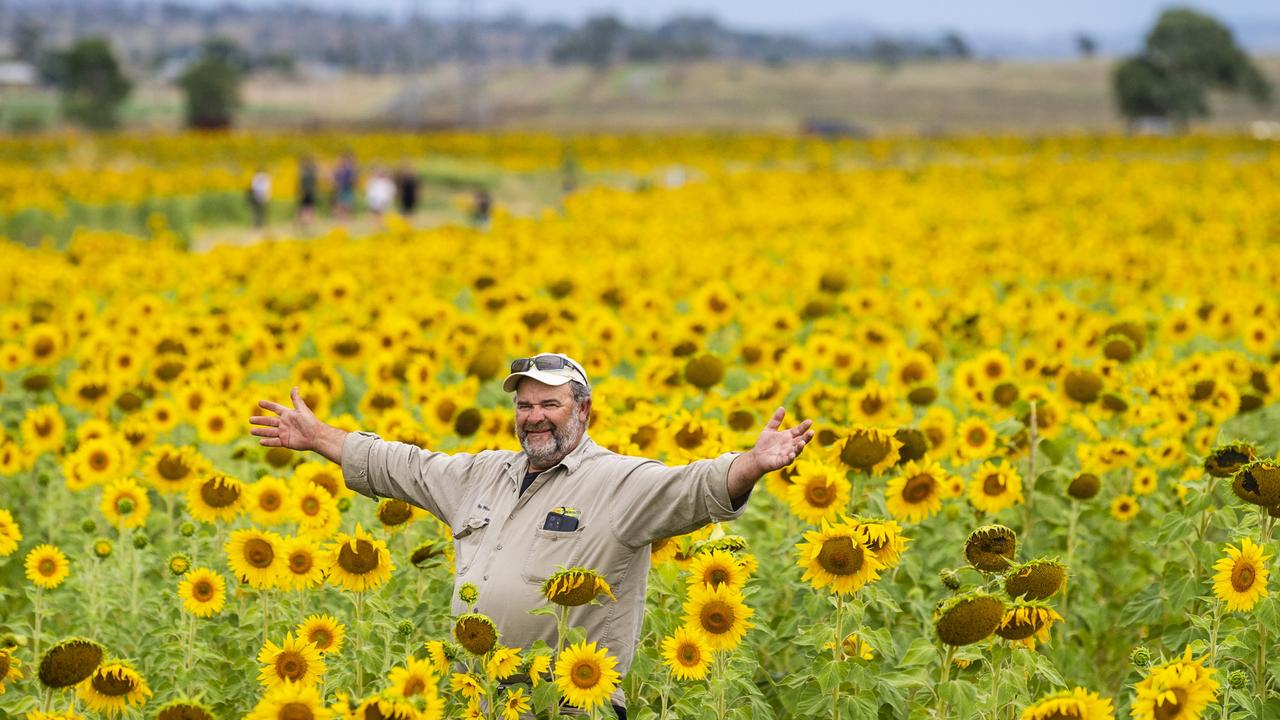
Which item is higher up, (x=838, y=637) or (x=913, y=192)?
(x=838, y=637)

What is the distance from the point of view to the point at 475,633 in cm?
416

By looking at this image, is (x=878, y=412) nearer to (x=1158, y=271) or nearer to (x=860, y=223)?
(x=1158, y=271)

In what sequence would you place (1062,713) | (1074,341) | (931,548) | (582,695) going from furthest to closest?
(1074,341), (931,548), (582,695), (1062,713)

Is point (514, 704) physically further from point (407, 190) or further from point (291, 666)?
point (407, 190)

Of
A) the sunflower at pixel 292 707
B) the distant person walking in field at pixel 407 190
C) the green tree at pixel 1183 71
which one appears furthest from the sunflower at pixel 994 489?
the green tree at pixel 1183 71

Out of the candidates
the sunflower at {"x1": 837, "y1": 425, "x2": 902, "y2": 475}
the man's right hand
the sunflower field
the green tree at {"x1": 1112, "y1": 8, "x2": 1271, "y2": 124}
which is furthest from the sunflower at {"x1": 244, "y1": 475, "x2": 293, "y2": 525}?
the green tree at {"x1": 1112, "y1": 8, "x2": 1271, "y2": 124}

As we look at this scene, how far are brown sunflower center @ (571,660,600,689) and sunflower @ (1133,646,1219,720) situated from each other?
4.89 ft

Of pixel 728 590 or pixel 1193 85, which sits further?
pixel 1193 85

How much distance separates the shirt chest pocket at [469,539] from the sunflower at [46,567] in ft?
5.43

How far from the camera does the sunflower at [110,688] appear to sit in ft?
14.1

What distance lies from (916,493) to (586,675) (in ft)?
6.61

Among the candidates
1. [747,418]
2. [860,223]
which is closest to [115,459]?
[747,418]

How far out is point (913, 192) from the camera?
2878 cm

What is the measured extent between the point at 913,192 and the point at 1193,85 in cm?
5016
